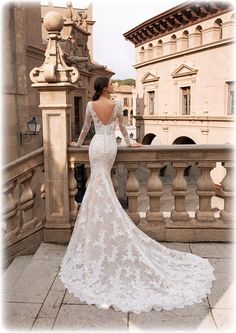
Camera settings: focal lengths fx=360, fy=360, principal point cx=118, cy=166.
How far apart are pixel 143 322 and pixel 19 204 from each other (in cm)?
214

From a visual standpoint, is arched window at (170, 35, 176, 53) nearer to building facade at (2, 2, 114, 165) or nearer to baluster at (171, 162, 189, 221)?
building facade at (2, 2, 114, 165)

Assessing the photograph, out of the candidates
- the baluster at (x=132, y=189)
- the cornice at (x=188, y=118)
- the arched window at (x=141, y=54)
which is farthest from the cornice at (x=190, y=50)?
the baluster at (x=132, y=189)

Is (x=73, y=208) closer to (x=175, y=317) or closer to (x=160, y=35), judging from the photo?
(x=175, y=317)

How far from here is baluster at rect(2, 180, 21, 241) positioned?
409 centimetres

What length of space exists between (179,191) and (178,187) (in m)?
0.06

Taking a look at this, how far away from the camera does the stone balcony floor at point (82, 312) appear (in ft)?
9.68

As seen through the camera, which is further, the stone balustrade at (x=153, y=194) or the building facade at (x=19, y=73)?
the building facade at (x=19, y=73)

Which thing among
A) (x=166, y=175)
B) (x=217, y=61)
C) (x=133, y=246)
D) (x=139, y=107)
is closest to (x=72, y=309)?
(x=133, y=246)

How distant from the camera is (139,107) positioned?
1240 inches

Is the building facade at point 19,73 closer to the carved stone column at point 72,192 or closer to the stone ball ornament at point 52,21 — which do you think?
the carved stone column at point 72,192

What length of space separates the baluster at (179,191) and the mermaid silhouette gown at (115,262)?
0.58 m

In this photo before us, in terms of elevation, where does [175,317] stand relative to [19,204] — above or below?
below

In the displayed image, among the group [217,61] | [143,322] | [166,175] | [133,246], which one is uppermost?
[217,61]

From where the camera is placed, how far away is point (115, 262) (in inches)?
141
